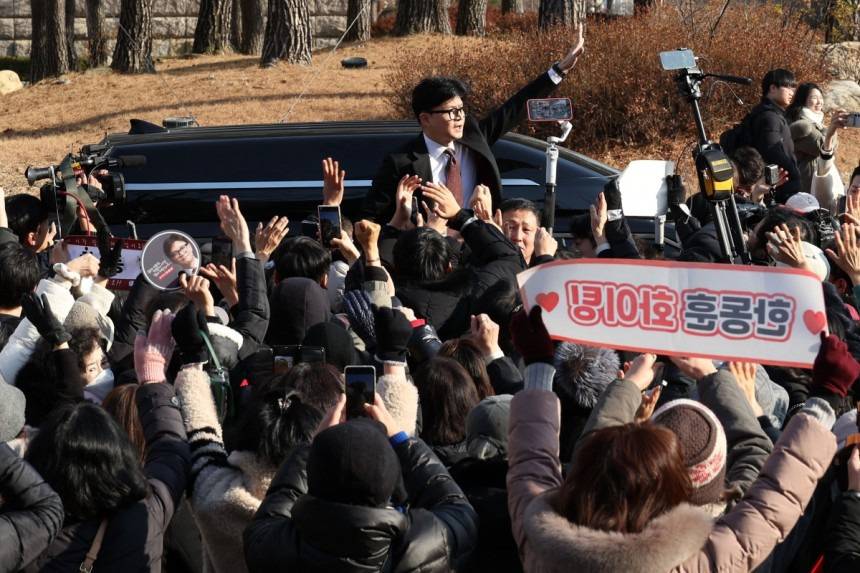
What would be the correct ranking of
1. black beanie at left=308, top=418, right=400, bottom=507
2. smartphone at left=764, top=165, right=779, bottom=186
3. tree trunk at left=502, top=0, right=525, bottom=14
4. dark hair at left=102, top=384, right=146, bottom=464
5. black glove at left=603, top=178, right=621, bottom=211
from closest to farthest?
black beanie at left=308, top=418, right=400, bottom=507 < dark hair at left=102, top=384, right=146, bottom=464 < black glove at left=603, top=178, right=621, bottom=211 < smartphone at left=764, top=165, right=779, bottom=186 < tree trunk at left=502, top=0, right=525, bottom=14

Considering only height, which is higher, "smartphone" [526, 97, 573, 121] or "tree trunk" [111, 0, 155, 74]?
"smartphone" [526, 97, 573, 121]

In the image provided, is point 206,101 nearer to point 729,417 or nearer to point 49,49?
point 49,49

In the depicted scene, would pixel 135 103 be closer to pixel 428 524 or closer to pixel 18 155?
pixel 18 155

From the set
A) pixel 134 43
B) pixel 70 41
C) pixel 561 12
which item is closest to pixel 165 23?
pixel 70 41

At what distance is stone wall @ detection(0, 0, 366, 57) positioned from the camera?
3216 centimetres

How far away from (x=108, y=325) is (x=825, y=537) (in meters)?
3.27

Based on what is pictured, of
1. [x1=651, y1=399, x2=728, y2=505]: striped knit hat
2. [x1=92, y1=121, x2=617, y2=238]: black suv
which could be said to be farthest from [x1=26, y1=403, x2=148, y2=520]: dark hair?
[x1=92, y1=121, x2=617, y2=238]: black suv

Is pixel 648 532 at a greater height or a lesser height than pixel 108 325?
greater

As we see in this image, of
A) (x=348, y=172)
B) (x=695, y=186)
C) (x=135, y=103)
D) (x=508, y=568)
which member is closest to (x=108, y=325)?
(x=508, y=568)

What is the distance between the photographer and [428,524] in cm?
347

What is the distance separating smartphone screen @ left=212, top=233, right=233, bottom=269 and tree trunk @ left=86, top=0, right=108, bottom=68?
1706 cm

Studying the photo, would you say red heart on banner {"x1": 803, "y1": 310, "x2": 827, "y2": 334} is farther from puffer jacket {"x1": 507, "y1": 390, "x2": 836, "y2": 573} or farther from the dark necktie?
the dark necktie

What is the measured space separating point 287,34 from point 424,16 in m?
2.74

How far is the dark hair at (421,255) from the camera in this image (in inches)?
229
